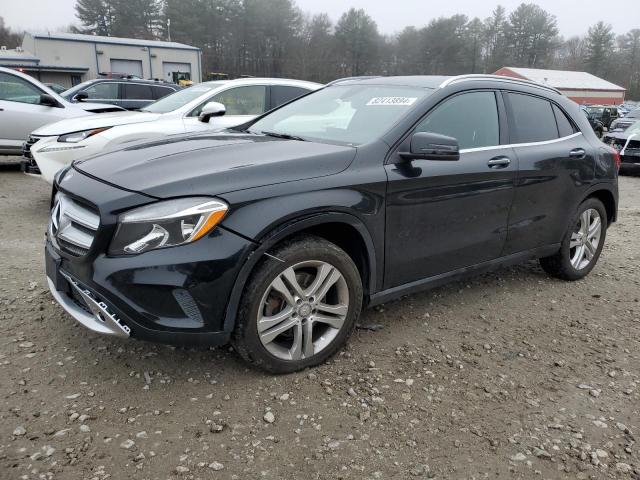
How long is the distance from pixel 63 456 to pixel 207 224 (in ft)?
3.78

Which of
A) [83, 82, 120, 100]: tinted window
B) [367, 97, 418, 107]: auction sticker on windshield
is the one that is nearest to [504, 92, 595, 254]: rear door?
[367, 97, 418, 107]: auction sticker on windshield

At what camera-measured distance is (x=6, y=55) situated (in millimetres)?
40906

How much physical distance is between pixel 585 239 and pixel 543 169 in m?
1.04

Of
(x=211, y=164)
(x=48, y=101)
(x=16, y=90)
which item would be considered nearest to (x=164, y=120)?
(x=48, y=101)

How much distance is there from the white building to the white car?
130ft

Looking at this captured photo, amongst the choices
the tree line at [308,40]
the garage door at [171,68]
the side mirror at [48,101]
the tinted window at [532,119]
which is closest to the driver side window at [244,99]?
the side mirror at [48,101]

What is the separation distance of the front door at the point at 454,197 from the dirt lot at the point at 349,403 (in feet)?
1.68

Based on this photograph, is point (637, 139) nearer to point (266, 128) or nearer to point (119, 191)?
point (266, 128)

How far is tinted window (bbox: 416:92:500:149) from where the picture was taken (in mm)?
3386

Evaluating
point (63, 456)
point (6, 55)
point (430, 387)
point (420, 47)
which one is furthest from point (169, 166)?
point (420, 47)

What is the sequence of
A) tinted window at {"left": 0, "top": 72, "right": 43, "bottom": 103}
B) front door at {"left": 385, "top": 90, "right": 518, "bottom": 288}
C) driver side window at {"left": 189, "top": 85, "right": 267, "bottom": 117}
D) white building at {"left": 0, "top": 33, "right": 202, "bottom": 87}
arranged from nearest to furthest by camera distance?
front door at {"left": 385, "top": 90, "right": 518, "bottom": 288} → driver side window at {"left": 189, "top": 85, "right": 267, "bottom": 117} → tinted window at {"left": 0, "top": 72, "right": 43, "bottom": 103} → white building at {"left": 0, "top": 33, "right": 202, "bottom": 87}

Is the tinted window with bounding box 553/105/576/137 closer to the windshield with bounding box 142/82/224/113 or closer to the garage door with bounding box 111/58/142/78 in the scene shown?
the windshield with bounding box 142/82/224/113

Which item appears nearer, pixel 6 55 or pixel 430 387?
pixel 430 387

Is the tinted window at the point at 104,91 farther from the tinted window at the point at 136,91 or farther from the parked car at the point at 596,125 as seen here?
the parked car at the point at 596,125
